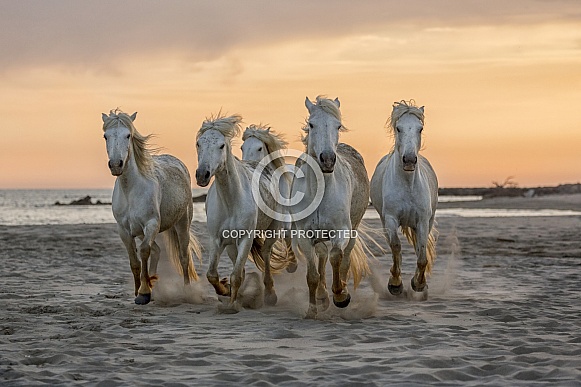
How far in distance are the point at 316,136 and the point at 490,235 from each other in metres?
13.0

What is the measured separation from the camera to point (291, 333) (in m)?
6.62

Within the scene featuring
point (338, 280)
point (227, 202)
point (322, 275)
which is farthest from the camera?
point (227, 202)

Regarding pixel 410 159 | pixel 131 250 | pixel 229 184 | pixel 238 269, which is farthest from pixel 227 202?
pixel 410 159

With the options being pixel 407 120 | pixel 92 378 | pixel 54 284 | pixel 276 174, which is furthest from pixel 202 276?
pixel 92 378

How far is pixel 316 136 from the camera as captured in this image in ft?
22.9

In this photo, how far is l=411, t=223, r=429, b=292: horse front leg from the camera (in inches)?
337

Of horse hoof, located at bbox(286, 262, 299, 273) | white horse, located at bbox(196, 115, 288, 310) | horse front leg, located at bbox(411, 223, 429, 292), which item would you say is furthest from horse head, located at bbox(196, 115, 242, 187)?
horse hoof, located at bbox(286, 262, 299, 273)

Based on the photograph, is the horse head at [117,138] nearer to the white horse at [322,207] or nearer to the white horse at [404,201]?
the white horse at [322,207]

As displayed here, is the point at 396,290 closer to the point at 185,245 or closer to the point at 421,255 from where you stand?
the point at 421,255

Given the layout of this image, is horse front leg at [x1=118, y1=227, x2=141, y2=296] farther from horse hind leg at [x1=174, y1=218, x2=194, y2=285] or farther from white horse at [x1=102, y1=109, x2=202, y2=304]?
horse hind leg at [x1=174, y1=218, x2=194, y2=285]

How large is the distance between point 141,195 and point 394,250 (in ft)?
9.39

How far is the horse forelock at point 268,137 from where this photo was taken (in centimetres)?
988

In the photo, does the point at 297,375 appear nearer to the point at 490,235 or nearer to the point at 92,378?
the point at 92,378

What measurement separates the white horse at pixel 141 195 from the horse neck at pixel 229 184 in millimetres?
1076
